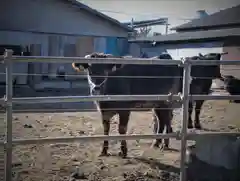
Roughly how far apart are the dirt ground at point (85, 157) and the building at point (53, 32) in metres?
9.15

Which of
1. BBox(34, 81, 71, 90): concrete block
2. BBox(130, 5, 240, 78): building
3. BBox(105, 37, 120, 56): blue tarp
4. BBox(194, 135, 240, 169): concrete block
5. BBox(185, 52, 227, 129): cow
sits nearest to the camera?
BBox(194, 135, 240, 169): concrete block

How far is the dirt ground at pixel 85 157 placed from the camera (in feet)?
16.3

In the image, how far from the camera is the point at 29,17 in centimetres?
1769

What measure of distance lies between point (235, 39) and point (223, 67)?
1.32 m

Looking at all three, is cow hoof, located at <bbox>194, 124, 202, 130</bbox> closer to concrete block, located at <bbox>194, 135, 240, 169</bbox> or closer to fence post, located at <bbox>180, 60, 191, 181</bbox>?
concrete block, located at <bbox>194, 135, 240, 169</bbox>

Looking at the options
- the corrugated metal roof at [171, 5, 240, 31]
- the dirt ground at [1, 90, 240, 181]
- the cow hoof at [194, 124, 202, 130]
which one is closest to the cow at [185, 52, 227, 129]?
the cow hoof at [194, 124, 202, 130]

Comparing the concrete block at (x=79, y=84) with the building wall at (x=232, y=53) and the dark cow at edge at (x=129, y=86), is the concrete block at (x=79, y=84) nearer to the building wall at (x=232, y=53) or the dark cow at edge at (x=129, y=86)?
the building wall at (x=232, y=53)

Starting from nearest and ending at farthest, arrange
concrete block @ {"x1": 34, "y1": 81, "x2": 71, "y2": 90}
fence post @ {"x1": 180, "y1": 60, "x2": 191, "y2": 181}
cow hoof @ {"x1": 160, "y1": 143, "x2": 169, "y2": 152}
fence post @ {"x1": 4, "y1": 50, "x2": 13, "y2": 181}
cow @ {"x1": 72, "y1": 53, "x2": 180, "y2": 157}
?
fence post @ {"x1": 4, "y1": 50, "x2": 13, "y2": 181}
fence post @ {"x1": 180, "y1": 60, "x2": 191, "y2": 181}
cow @ {"x1": 72, "y1": 53, "x2": 180, "y2": 157}
cow hoof @ {"x1": 160, "y1": 143, "x2": 169, "y2": 152}
concrete block @ {"x1": 34, "y1": 81, "x2": 71, "y2": 90}

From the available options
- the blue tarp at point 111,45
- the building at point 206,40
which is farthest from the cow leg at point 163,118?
the blue tarp at point 111,45

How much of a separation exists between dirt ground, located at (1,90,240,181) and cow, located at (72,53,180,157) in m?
0.36

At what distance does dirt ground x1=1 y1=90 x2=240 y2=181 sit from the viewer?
16.3 ft

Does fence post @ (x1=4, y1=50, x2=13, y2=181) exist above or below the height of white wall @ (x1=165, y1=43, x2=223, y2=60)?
below

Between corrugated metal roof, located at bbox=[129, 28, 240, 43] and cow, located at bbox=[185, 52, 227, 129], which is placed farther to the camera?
corrugated metal roof, located at bbox=[129, 28, 240, 43]

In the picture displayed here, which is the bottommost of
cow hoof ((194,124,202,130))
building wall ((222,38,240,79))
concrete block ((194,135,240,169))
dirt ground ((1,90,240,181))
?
dirt ground ((1,90,240,181))
